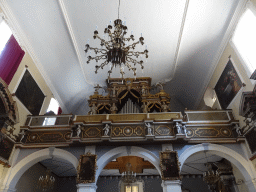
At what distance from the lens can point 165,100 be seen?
1029 cm

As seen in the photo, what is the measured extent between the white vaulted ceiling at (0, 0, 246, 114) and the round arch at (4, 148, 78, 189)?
3.64 m

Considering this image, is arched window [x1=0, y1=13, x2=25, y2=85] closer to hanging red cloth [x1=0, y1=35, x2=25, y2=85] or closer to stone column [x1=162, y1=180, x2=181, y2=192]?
hanging red cloth [x1=0, y1=35, x2=25, y2=85]

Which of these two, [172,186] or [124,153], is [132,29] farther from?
[172,186]

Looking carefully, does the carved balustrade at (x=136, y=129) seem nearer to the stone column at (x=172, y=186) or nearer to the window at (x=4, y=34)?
the stone column at (x=172, y=186)

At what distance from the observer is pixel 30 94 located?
27.9ft

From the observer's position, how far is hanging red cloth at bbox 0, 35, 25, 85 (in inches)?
268

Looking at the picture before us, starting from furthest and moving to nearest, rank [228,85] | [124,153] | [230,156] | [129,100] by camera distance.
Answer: [129,100] → [228,85] → [124,153] → [230,156]

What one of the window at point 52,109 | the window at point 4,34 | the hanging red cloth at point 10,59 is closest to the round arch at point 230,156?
the window at point 52,109

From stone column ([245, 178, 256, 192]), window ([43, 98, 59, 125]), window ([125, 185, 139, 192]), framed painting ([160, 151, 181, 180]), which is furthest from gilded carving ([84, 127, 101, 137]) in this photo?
stone column ([245, 178, 256, 192])

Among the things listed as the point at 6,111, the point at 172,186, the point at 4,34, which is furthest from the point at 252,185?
the point at 4,34

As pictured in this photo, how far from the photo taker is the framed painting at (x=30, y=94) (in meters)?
7.98

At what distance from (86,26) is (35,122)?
15.6 feet

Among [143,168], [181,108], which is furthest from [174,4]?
[143,168]

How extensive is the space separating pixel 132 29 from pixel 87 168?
20.4ft
